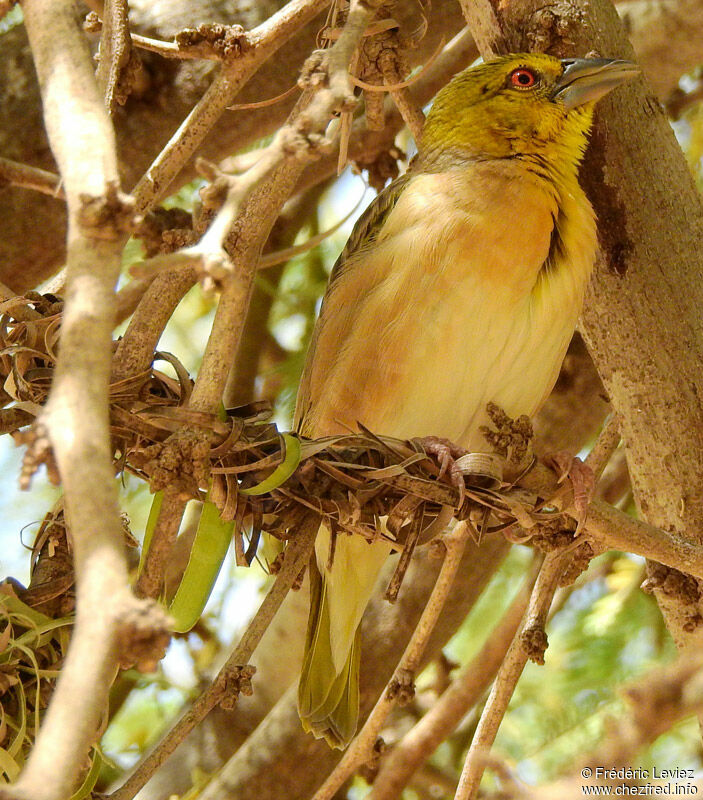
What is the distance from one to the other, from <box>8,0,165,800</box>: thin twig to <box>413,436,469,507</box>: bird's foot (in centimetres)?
113

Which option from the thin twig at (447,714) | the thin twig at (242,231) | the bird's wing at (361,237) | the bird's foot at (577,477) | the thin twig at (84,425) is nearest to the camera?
the thin twig at (84,425)

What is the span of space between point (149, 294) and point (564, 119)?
1693 mm

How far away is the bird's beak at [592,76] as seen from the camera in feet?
10.6

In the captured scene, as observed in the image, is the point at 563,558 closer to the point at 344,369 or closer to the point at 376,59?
the point at 344,369

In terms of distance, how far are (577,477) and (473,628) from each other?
3.18 m

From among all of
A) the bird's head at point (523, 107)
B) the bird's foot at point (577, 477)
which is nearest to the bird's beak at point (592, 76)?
the bird's head at point (523, 107)

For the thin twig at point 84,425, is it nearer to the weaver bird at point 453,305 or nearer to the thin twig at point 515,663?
the weaver bird at point 453,305

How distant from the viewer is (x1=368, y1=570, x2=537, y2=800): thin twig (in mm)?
3955

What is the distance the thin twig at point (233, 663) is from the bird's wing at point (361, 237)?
1.05 m

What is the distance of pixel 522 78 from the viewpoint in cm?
366

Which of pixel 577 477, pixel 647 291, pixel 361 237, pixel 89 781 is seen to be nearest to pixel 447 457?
pixel 577 477

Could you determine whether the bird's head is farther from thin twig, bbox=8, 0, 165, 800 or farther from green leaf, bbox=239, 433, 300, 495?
thin twig, bbox=8, 0, 165, 800

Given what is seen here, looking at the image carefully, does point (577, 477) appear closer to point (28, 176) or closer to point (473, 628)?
point (28, 176)

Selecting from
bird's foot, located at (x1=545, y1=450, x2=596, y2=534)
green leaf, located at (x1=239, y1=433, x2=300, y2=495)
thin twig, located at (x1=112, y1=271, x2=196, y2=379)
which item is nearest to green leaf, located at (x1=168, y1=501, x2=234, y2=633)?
green leaf, located at (x1=239, y1=433, x2=300, y2=495)
